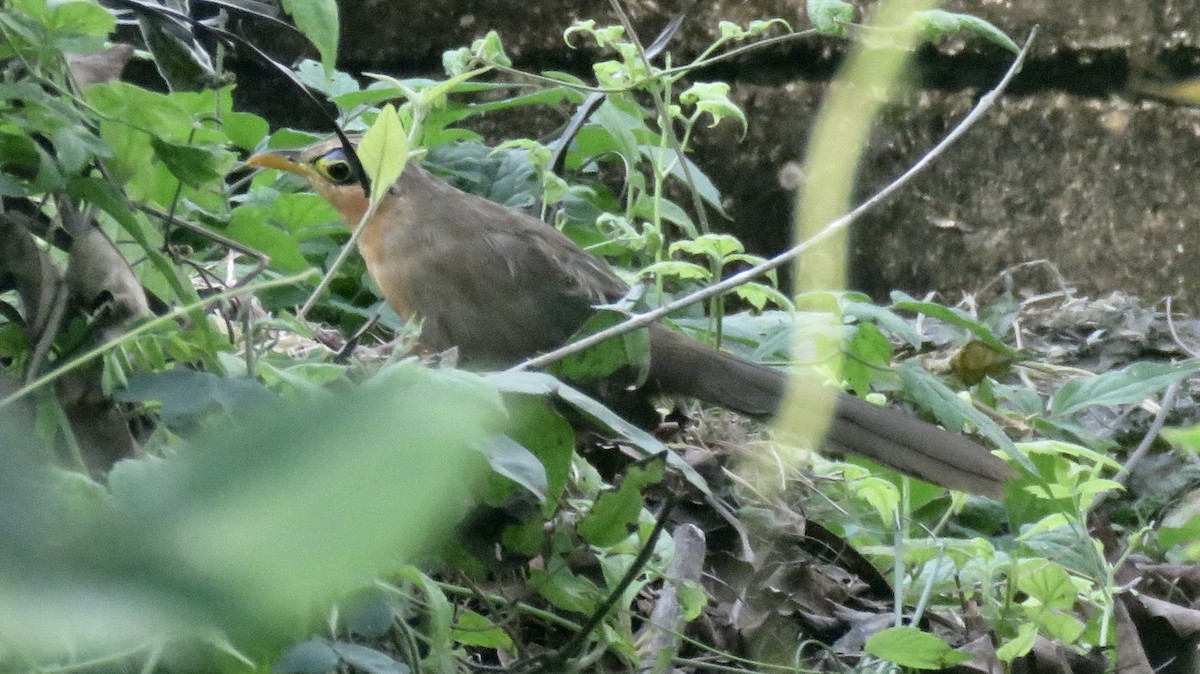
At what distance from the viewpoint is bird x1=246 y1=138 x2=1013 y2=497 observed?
222 centimetres

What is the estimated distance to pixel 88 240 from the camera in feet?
4.28

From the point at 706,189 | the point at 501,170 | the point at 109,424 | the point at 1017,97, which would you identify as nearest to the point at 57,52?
the point at 109,424

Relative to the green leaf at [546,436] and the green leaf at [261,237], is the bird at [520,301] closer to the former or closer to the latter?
the green leaf at [261,237]

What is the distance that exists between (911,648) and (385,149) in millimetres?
816

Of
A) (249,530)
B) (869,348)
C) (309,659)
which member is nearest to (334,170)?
(869,348)

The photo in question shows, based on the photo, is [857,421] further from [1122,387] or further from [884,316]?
[1122,387]

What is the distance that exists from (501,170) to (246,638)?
3039 millimetres

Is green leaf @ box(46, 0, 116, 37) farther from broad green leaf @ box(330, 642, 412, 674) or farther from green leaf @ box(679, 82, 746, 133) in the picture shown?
green leaf @ box(679, 82, 746, 133)

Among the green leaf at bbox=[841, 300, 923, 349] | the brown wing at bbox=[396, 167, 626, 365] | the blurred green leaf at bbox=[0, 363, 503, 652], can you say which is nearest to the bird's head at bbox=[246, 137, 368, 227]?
the brown wing at bbox=[396, 167, 626, 365]

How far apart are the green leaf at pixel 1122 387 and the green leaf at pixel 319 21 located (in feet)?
5.16

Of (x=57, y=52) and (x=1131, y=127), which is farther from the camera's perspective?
(x=1131, y=127)

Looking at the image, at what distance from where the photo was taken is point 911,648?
1.57 m

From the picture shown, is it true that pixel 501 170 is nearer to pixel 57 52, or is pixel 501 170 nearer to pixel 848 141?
pixel 848 141

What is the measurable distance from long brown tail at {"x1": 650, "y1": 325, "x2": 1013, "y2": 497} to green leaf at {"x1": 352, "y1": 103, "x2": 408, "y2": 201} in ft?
3.23
